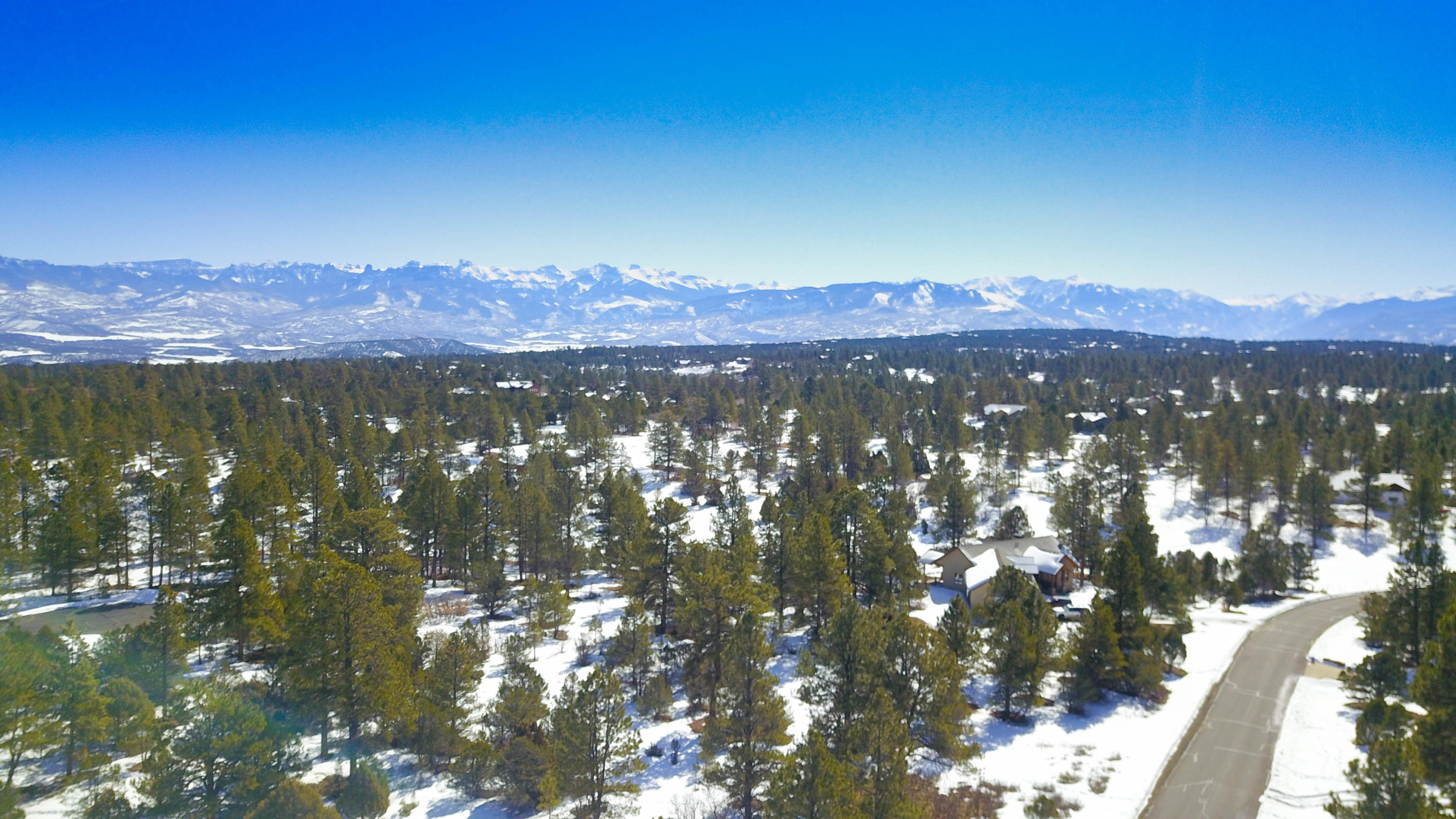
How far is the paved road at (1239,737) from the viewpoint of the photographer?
74.2 feet

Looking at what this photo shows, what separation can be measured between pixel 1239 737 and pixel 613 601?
33334 millimetres

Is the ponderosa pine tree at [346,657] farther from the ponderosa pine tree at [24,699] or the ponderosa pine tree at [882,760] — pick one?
the ponderosa pine tree at [882,760]

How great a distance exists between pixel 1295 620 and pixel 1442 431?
5410 centimetres

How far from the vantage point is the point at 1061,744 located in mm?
26766

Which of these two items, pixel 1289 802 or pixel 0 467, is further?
pixel 0 467

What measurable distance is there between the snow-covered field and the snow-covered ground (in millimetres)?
58

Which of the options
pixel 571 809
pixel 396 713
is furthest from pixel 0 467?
pixel 571 809

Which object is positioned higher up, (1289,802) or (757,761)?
(757,761)

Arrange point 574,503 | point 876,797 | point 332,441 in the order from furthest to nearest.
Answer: point 332,441 < point 574,503 < point 876,797

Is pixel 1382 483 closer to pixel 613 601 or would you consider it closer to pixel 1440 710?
pixel 1440 710

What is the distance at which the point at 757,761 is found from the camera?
2133 cm

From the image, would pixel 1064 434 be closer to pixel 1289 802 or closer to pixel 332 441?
pixel 1289 802

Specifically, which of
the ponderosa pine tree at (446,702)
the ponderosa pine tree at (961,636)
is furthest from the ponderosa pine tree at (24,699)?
the ponderosa pine tree at (961,636)

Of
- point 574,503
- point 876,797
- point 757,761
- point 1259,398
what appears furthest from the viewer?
point 1259,398
